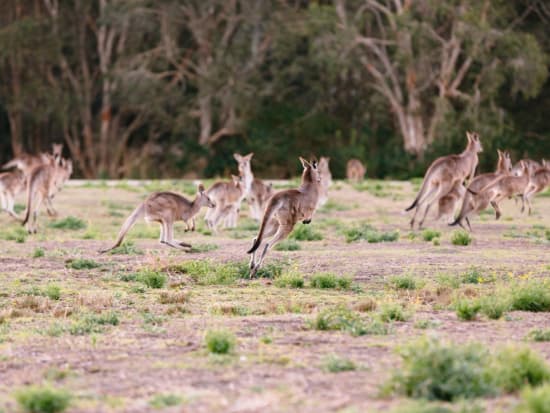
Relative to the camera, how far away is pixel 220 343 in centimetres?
952

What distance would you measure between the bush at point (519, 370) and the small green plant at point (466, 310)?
9.05 ft

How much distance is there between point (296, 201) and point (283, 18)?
35.5 meters

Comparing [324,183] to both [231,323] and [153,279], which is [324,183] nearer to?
[153,279]

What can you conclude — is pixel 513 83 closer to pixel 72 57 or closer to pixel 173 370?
pixel 72 57

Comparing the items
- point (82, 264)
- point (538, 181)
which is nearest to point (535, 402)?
point (82, 264)

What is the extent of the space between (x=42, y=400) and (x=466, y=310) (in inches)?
199

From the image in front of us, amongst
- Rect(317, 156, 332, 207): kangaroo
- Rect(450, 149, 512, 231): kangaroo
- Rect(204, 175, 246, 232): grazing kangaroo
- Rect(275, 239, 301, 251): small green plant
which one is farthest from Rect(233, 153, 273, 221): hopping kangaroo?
Rect(275, 239, 301, 251): small green plant

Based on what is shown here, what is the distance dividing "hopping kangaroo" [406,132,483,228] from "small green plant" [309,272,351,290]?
8.37 meters

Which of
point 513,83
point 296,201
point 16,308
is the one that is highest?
point 513,83

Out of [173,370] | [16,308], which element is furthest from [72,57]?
[173,370]

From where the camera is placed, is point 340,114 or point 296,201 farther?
point 340,114

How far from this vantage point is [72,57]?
54969mm

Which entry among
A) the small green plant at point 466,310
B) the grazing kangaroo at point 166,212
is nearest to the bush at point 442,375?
the small green plant at point 466,310

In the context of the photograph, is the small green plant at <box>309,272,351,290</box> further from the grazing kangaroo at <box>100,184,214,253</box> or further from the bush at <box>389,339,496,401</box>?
the bush at <box>389,339,496,401</box>
